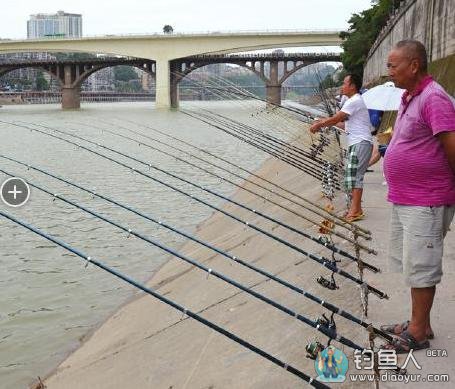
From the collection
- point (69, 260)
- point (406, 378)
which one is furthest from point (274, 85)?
point (406, 378)

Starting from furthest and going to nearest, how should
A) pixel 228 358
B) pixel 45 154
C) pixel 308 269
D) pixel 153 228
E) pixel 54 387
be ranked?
pixel 45 154 → pixel 153 228 → pixel 308 269 → pixel 54 387 → pixel 228 358

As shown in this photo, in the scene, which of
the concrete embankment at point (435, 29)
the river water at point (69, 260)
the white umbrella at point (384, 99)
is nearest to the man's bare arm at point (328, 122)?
the river water at point (69, 260)

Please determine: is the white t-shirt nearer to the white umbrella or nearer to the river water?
the river water

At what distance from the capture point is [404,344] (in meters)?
3.34

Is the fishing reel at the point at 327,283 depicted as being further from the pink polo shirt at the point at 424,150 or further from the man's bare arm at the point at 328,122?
the man's bare arm at the point at 328,122

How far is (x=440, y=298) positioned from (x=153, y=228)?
668 centimetres

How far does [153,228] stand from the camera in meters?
10.3

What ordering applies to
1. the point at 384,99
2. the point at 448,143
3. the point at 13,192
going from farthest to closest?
the point at 13,192 → the point at 384,99 → the point at 448,143

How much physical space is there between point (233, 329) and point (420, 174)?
1.84 m

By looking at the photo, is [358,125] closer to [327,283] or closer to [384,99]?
[327,283]

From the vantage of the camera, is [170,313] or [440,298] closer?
[440,298]

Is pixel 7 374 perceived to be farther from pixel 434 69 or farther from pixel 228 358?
pixel 434 69

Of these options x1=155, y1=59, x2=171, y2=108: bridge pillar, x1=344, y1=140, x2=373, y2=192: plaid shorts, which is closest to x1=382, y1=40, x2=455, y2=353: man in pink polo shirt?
x1=344, y1=140, x2=373, y2=192: plaid shorts

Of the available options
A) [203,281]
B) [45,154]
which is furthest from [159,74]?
[203,281]
